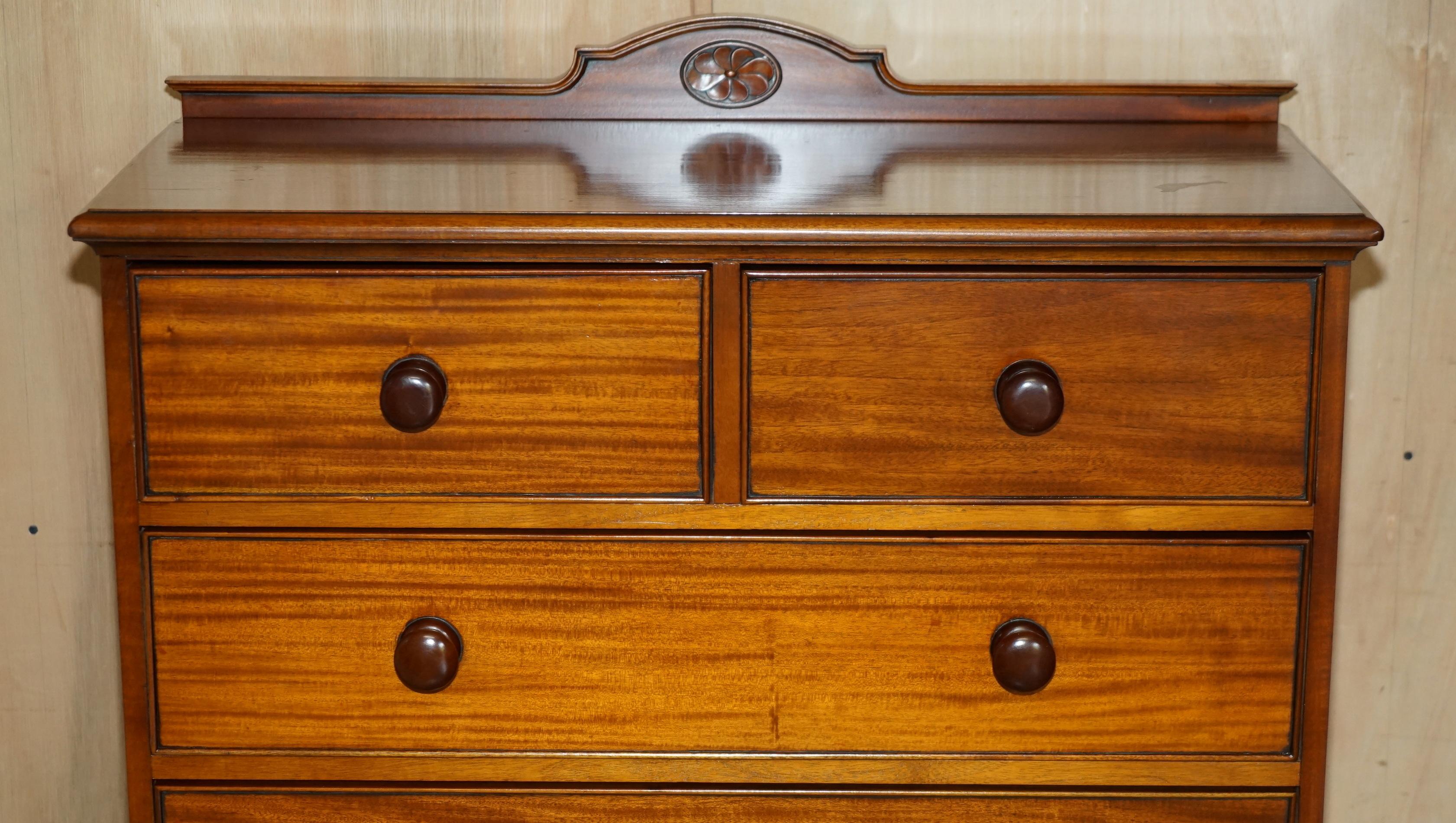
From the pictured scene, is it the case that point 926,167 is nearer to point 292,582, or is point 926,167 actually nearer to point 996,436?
point 996,436

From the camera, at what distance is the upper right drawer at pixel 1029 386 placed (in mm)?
859

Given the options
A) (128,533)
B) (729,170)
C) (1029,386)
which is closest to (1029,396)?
(1029,386)

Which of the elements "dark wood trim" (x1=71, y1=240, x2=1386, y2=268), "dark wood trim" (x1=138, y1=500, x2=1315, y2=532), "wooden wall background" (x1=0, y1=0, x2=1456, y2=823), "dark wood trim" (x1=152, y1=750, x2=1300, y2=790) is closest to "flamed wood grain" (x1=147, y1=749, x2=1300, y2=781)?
"dark wood trim" (x1=152, y1=750, x2=1300, y2=790)

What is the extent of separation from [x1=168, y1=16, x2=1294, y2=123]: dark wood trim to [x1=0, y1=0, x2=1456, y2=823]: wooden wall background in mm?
103

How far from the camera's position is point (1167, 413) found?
88 centimetres

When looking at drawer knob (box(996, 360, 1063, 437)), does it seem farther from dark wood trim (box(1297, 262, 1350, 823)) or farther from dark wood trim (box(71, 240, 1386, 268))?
dark wood trim (box(1297, 262, 1350, 823))

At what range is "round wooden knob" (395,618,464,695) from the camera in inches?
35.5

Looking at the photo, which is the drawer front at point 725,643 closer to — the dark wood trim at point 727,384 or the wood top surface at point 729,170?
the dark wood trim at point 727,384

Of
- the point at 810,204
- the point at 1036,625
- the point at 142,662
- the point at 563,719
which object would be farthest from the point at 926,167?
the point at 142,662

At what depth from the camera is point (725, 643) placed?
917mm

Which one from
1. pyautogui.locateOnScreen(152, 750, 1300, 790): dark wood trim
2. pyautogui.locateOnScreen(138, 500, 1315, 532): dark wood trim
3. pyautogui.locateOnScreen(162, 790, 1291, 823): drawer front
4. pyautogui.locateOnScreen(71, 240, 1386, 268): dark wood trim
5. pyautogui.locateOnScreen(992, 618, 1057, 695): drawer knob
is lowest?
pyautogui.locateOnScreen(162, 790, 1291, 823): drawer front

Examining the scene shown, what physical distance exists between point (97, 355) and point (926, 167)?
88 cm

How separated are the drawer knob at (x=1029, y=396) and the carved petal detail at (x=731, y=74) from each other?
1.44ft

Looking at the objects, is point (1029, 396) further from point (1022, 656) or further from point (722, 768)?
point (722, 768)
